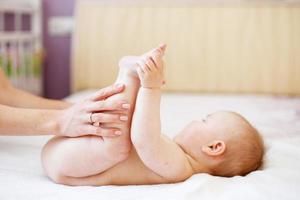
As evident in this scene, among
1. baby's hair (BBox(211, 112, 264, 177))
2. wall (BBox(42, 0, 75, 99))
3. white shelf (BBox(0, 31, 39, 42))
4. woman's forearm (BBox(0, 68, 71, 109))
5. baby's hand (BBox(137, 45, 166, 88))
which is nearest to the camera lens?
baby's hand (BBox(137, 45, 166, 88))

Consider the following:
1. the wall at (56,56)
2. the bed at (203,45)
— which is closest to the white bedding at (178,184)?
the bed at (203,45)

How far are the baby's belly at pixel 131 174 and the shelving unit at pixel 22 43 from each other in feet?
5.09

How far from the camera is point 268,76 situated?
2533 millimetres

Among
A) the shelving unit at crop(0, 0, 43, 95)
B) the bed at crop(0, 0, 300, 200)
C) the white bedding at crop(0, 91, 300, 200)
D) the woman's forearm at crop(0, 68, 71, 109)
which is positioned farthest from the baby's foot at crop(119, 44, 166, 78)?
the shelving unit at crop(0, 0, 43, 95)

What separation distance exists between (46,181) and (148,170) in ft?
0.76

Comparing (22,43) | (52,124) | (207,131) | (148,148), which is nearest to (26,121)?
(52,124)

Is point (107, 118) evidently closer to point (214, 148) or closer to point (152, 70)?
point (152, 70)

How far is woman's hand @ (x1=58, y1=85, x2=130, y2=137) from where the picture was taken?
0.89 m

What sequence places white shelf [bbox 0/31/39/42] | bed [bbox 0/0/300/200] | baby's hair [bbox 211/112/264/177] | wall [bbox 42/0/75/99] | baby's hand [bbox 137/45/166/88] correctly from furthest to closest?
wall [bbox 42/0/75/99] < bed [bbox 0/0/300/200] < white shelf [bbox 0/31/39/42] < baby's hair [bbox 211/112/264/177] < baby's hand [bbox 137/45/166/88]

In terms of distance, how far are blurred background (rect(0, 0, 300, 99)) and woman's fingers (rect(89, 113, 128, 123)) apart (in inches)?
64.9

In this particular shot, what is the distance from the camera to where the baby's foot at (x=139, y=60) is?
0.85 m

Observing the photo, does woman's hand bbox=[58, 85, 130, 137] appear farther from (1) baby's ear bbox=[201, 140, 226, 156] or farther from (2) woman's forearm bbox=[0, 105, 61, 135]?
(1) baby's ear bbox=[201, 140, 226, 156]

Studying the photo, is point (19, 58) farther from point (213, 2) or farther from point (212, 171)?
point (212, 171)

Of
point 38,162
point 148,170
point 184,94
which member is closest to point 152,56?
point 148,170
